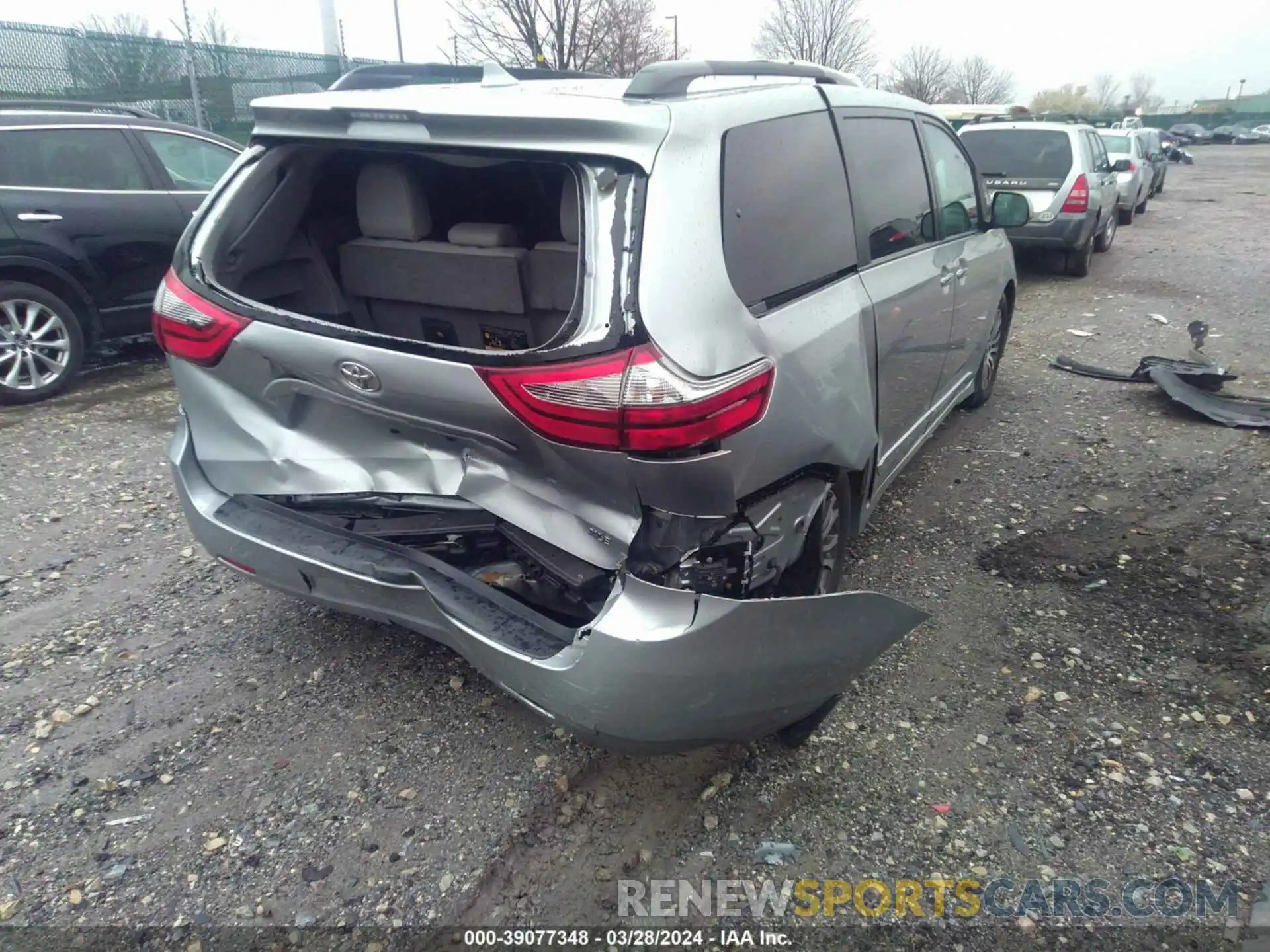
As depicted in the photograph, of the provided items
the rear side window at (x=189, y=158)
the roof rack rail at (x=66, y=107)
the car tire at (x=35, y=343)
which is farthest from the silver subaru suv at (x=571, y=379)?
the roof rack rail at (x=66, y=107)

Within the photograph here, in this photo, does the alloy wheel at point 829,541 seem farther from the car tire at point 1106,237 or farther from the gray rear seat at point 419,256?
the car tire at point 1106,237

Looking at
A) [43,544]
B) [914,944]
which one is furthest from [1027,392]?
[43,544]

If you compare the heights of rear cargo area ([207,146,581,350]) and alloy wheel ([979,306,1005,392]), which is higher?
rear cargo area ([207,146,581,350])

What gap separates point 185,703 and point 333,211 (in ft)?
5.70

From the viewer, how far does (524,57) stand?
21250 millimetres

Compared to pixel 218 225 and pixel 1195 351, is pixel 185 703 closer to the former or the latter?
pixel 218 225

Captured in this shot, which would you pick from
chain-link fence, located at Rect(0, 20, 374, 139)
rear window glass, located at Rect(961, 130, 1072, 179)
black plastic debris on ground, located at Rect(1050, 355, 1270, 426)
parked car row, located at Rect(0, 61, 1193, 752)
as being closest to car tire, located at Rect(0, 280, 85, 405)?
parked car row, located at Rect(0, 61, 1193, 752)

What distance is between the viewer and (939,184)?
159 inches

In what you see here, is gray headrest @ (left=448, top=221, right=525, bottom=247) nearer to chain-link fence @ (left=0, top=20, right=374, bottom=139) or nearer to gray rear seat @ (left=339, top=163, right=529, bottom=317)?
gray rear seat @ (left=339, top=163, right=529, bottom=317)

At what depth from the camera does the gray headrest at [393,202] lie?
274 centimetres

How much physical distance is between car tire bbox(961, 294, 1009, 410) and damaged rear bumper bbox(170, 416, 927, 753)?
3.63m

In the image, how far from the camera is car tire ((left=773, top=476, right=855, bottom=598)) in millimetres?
2748

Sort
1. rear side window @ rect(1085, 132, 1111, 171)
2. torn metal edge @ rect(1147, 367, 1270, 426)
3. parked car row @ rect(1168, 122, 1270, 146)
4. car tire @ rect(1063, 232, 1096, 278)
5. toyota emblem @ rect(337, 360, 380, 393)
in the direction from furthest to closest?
parked car row @ rect(1168, 122, 1270, 146) < rear side window @ rect(1085, 132, 1111, 171) < car tire @ rect(1063, 232, 1096, 278) < torn metal edge @ rect(1147, 367, 1270, 426) < toyota emblem @ rect(337, 360, 380, 393)

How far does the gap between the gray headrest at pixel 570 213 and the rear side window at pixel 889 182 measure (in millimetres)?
1113
